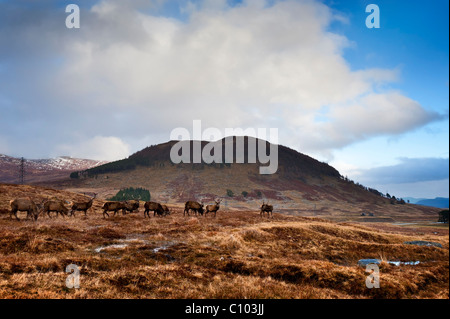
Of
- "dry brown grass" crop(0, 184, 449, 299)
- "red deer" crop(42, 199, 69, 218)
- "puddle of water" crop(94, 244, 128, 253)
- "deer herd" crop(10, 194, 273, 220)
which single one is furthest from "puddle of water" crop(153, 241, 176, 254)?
"red deer" crop(42, 199, 69, 218)

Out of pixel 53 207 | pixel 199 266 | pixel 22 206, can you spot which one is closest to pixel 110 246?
pixel 199 266

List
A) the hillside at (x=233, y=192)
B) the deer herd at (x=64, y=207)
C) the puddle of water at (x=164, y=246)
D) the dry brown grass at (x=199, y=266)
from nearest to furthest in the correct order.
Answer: the dry brown grass at (x=199, y=266), the puddle of water at (x=164, y=246), the deer herd at (x=64, y=207), the hillside at (x=233, y=192)

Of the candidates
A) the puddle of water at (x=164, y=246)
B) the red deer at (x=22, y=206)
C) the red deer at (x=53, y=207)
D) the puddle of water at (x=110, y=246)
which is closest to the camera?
the puddle of water at (x=110, y=246)

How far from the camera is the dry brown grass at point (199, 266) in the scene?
30.1 ft

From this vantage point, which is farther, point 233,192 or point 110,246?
point 233,192

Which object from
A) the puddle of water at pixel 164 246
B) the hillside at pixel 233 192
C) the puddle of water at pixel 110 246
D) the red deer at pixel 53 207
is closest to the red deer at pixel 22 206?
the red deer at pixel 53 207

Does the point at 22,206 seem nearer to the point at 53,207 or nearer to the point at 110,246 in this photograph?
the point at 53,207

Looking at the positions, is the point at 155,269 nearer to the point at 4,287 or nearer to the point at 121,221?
the point at 4,287

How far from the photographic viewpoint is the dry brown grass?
9.18 metres

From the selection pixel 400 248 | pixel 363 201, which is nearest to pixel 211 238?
pixel 400 248

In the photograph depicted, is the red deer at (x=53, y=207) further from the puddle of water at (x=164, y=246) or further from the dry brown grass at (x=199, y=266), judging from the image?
the puddle of water at (x=164, y=246)

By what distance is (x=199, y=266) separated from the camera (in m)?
13.1
